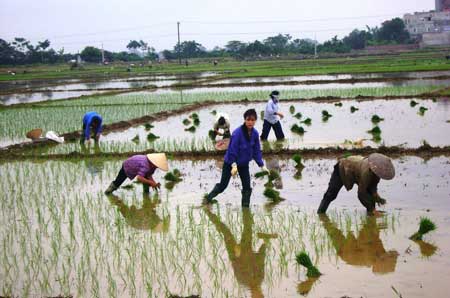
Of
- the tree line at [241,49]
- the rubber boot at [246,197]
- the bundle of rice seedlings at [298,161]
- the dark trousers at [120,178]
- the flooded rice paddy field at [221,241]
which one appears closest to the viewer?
the flooded rice paddy field at [221,241]

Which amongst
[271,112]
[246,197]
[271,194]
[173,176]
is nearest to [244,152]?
[246,197]

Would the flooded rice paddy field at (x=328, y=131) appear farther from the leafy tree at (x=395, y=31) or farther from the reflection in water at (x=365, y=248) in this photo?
the leafy tree at (x=395, y=31)

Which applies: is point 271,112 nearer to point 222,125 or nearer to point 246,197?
point 222,125

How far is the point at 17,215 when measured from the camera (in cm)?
745

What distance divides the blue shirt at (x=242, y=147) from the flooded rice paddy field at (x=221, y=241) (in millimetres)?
584

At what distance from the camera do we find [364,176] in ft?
20.4

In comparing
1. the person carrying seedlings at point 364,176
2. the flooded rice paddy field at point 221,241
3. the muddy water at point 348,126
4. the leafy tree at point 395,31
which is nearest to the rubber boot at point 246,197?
the flooded rice paddy field at point 221,241

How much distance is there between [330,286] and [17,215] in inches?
166

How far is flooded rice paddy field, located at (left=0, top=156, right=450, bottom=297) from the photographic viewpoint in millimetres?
4859

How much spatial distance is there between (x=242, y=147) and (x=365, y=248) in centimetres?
190

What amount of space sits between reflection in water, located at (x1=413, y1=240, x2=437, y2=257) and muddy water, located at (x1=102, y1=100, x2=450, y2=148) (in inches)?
201

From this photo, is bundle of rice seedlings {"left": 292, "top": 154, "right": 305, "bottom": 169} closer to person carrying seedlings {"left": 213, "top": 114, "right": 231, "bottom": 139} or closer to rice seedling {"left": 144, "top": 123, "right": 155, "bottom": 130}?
person carrying seedlings {"left": 213, "top": 114, "right": 231, "bottom": 139}

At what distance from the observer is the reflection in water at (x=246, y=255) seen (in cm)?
491

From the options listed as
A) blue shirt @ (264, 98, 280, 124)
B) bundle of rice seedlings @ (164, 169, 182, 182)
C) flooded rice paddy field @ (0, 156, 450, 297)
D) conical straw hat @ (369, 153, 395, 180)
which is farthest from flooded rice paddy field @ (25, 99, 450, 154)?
conical straw hat @ (369, 153, 395, 180)
